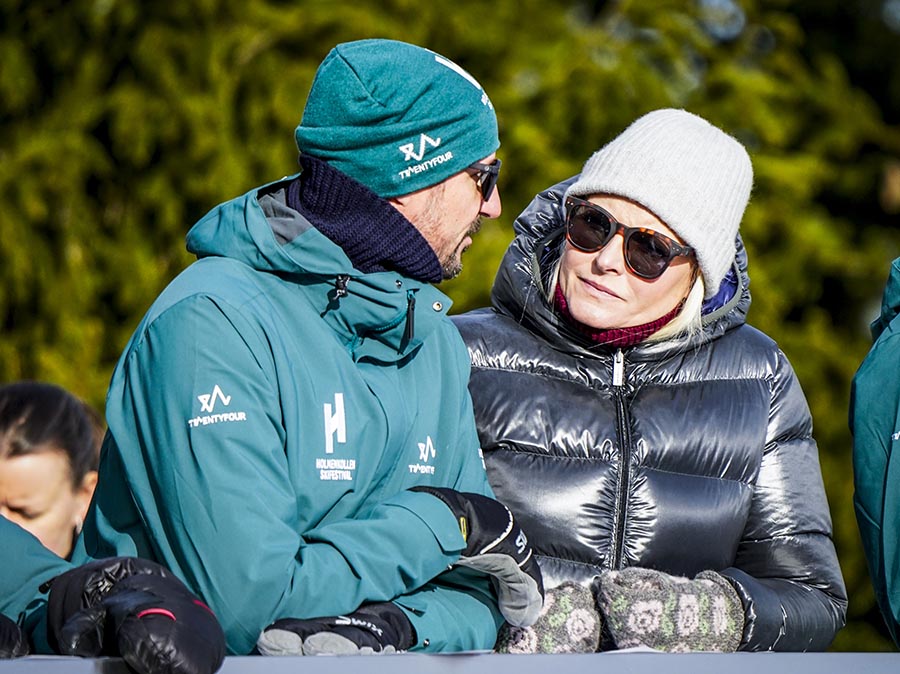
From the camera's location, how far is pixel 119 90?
6121 millimetres

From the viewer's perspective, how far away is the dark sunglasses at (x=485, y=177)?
8.84 ft

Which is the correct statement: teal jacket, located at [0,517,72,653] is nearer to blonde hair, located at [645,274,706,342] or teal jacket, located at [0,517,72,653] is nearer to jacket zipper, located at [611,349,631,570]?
jacket zipper, located at [611,349,631,570]

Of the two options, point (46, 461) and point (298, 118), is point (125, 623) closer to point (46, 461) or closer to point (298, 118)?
point (46, 461)

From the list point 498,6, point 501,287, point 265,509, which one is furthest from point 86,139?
point 265,509

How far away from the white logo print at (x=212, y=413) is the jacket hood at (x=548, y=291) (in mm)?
1032

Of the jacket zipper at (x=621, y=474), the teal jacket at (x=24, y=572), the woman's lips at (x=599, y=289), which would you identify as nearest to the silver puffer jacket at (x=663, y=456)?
the jacket zipper at (x=621, y=474)

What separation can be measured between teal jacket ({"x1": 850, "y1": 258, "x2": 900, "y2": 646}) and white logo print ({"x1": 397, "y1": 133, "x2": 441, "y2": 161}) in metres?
1.12

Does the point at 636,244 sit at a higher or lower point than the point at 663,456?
higher

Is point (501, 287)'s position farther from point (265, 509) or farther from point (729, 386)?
point (265, 509)

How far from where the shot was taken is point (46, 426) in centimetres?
385

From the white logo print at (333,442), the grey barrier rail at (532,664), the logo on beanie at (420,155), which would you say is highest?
the logo on beanie at (420,155)

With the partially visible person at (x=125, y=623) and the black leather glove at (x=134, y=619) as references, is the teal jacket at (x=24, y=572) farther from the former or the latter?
the black leather glove at (x=134, y=619)

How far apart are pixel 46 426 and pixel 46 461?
0.12m

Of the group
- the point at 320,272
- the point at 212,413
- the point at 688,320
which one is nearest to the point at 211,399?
the point at 212,413
